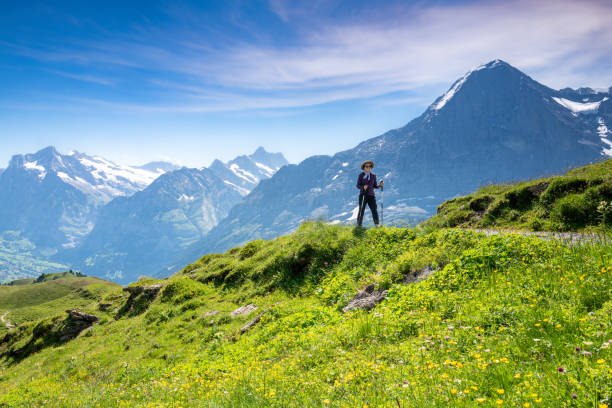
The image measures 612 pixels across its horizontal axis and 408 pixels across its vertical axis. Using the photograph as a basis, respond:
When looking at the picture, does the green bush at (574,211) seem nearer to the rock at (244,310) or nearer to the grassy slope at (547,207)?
the grassy slope at (547,207)

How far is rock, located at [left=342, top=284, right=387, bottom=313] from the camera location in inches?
389

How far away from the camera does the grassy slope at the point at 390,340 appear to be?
4.41 meters

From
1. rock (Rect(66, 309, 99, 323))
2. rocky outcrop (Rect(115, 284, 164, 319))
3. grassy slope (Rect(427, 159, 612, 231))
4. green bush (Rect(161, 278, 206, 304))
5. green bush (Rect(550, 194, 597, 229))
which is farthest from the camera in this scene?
rock (Rect(66, 309, 99, 323))

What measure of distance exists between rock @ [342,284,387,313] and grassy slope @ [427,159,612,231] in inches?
284

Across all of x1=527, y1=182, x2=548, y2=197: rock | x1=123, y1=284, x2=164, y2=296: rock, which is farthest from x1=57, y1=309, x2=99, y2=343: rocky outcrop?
x1=527, y1=182, x2=548, y2=197: rock

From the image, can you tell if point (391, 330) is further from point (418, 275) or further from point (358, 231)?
point (358, 231)

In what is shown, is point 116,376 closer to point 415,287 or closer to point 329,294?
point 329,294

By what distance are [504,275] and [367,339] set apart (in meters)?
4.07

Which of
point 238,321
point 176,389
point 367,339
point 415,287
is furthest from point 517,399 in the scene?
point 238,321

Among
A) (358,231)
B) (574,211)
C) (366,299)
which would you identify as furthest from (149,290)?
(574,211)

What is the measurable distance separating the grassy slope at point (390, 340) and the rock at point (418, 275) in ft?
0.77

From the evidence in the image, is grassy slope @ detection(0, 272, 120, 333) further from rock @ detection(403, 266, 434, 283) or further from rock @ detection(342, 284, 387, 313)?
rock @ detection(403, 266, 434, 283)

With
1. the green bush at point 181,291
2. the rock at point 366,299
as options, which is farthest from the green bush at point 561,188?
the green bush at point 181,291

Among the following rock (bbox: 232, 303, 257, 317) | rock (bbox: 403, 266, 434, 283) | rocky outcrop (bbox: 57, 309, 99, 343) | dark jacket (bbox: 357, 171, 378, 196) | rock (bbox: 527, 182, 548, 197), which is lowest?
rocky outcrop (bbox: 57, 309, 99, 343)
